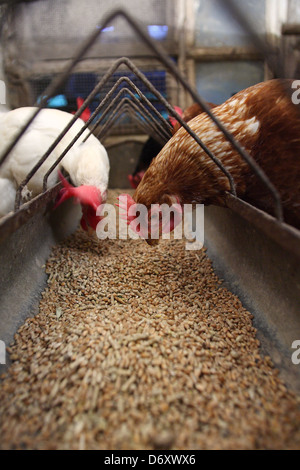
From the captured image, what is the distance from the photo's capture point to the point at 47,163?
162 centimetres

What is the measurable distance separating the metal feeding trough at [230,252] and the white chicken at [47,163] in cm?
19

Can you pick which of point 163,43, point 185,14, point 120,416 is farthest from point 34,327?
point 185,14

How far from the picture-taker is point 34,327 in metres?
1.12

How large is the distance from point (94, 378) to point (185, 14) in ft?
13.6

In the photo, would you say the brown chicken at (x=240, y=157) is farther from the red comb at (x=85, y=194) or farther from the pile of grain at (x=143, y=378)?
the pile of grain at (x=143, y=378)

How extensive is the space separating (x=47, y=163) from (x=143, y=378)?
4.18 feet

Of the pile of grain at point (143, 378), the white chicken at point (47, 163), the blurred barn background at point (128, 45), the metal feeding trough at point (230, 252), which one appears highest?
the blurred barn background at point (128, 45)

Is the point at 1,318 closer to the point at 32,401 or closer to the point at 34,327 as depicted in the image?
the point at 34,327

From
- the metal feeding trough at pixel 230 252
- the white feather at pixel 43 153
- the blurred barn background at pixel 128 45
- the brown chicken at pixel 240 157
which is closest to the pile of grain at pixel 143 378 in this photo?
the metal feeding trough at pixel 230 252

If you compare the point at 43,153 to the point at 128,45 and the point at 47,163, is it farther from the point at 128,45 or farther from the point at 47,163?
the point at 128,45

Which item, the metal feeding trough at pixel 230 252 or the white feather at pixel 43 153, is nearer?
the metal feeding trough at pixel 230 252

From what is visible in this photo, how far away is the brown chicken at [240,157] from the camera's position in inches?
43.6

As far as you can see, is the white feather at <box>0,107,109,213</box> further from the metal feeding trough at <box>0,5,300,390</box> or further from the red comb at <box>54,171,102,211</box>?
the metal feeding trough at <box>0,5,300,390</box>

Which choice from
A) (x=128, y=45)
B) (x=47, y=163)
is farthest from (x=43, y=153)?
(x=128, y=45)
